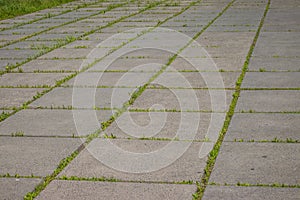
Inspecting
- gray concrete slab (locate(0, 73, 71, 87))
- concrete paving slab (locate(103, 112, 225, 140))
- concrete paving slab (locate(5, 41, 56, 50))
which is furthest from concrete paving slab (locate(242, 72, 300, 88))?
concrete paving slab (locate(5, 41, 56, 50))

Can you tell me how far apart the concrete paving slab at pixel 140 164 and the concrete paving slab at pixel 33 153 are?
6.8 inches

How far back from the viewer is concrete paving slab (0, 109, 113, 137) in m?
5.25

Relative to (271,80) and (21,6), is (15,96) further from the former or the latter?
(21,6)

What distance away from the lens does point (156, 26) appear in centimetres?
1126

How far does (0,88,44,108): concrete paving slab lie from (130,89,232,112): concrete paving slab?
1.37 m

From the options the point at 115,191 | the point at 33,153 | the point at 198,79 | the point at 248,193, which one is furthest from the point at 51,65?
the point at 248,193

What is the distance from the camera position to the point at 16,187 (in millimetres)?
4059

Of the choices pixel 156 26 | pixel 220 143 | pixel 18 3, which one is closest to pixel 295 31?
pixel 156 26

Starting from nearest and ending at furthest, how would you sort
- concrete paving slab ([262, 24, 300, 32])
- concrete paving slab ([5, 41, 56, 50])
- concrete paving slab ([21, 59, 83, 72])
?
concrete paving slab ([21, 59, 83, 72]) → concrete paving slab ([5, 41, 56, 50]) → concrete paving slab ([262, 24, 300, 32])

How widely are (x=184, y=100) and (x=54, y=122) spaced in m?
1.46

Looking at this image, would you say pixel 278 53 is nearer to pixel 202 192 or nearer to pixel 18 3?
pixel 202 192

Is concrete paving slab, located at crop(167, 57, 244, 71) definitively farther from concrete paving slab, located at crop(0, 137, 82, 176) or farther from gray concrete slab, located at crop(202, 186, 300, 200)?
gray concrete slab, located at crop(202, 186, 300, 200)

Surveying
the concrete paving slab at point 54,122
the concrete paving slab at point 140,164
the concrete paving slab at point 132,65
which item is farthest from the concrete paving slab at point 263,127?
the concrete paving slab at point 132,65

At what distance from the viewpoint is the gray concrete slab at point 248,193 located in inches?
147
